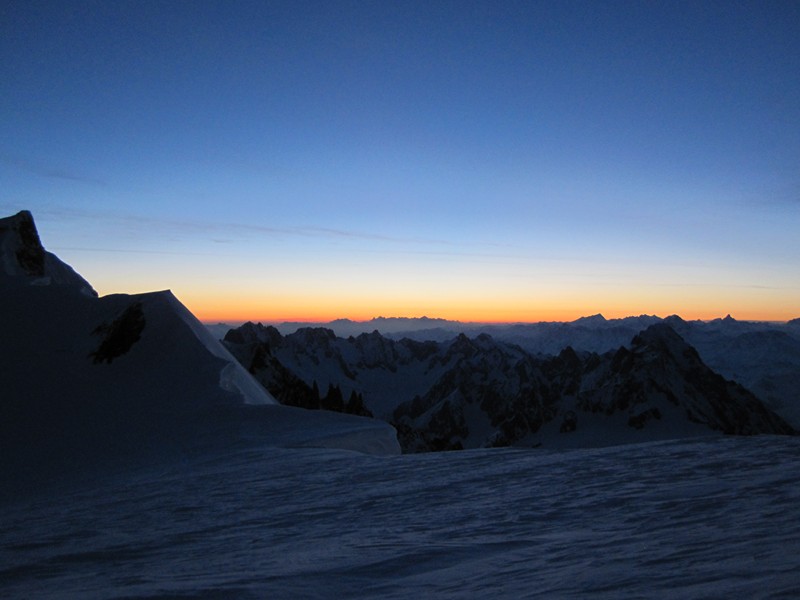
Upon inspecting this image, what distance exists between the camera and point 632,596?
450 centimetres

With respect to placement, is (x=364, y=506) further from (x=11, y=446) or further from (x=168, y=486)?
(x=11, y=446)

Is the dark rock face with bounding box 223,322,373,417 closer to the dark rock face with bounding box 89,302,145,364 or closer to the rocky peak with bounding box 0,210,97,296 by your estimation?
the rocky peak with bounding box 0,210,97,296

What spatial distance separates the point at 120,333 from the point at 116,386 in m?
6.95

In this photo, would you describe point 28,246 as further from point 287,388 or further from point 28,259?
point 287,388

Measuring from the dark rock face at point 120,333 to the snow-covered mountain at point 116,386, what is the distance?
79mm

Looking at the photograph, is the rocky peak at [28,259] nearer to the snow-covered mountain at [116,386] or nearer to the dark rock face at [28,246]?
the dark rock face at [28,246]

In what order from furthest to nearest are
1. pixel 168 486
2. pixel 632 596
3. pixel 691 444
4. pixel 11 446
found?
pixel 11 446 → pixel 168 486 → pixel 691 444 → pixel 632 596

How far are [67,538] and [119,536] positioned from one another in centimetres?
109

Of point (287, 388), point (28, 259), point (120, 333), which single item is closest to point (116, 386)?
point (120, 333)

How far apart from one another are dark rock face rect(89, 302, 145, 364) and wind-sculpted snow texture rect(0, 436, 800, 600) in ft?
94.9

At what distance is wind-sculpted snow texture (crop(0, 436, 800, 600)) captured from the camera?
17.4 feet

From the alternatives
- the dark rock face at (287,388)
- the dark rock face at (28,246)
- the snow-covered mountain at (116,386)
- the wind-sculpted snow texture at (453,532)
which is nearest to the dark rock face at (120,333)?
the snow-covered mountain at (116,386)

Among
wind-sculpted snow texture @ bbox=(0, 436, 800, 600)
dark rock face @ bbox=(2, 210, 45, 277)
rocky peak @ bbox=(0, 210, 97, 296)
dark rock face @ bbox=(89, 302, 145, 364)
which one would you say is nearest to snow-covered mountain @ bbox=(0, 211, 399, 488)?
dark rock face @ bbox=(89, 302, 145, 364)

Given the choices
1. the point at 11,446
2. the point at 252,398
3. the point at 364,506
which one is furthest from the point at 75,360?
the point at 364,506
